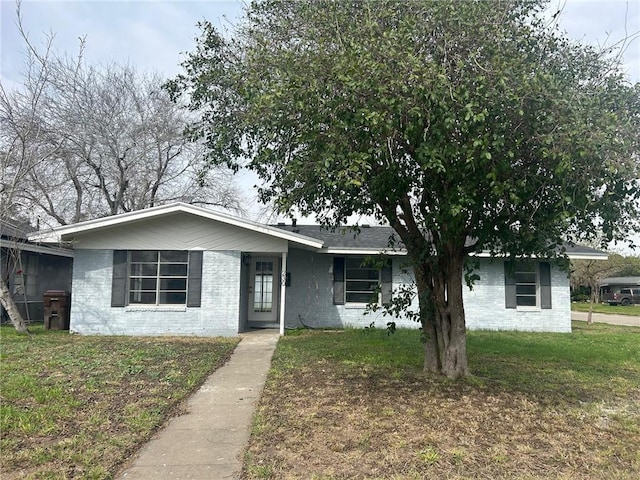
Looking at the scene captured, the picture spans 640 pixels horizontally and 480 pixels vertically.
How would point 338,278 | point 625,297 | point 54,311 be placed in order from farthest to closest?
point 625,297 < point 338,278 < point 54,311

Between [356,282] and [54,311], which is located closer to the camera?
[54,311]

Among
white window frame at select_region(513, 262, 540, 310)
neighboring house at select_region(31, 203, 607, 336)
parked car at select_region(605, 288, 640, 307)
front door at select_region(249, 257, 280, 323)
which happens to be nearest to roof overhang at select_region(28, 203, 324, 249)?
neighboring house at select_region(31, 203, 607, 336)

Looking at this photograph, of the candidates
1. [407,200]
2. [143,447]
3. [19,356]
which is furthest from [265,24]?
[19,356]

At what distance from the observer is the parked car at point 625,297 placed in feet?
117

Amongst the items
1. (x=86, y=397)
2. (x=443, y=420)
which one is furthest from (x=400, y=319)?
(x=86, y=397)

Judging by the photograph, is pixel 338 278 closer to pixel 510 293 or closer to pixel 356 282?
pixel 356 282

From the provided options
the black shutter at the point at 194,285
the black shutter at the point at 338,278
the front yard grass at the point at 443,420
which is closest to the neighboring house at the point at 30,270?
the black shutter at the point at 194,285

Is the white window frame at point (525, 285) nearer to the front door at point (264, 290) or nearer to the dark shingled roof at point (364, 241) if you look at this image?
the dark shingled roof at point (364, 241)

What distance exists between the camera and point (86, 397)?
587cm

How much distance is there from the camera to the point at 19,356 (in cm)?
839

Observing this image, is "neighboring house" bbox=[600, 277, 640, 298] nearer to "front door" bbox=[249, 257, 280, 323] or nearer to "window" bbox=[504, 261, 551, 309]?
"window" bbox=[504, 261, 551, 309]

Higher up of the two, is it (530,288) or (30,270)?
(30,270)

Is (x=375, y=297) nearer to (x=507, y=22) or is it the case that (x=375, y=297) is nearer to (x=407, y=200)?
(x=407, y=200)

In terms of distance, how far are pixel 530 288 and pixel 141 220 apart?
1125 cm
